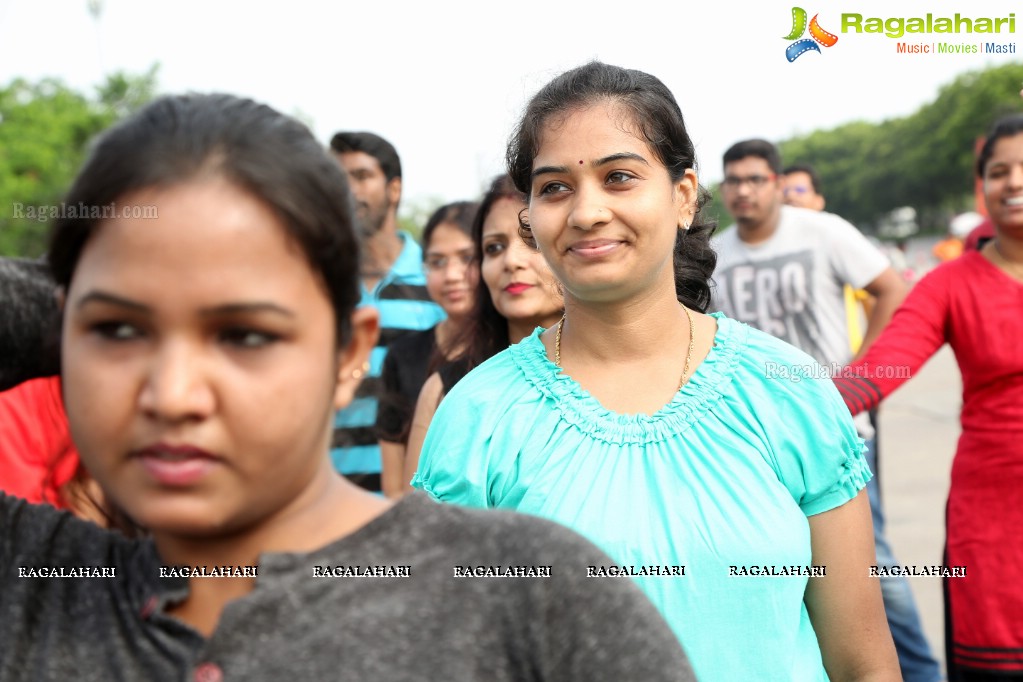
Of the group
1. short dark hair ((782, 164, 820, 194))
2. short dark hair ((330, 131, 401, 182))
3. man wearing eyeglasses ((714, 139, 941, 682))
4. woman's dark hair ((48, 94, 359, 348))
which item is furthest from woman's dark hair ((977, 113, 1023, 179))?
short dark hair ((782, 164, 820, 194))

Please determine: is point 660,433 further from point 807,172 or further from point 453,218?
point 807,172

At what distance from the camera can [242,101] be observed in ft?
4.58

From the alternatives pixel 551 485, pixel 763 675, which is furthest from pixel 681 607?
pixel 551 485

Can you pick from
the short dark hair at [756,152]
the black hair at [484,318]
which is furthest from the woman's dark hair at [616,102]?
the short dark hair at [756,152]

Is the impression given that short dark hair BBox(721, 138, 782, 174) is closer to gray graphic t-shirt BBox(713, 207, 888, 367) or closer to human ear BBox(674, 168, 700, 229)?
gray graphic t-shirt BBox(713, 207, 888, 367)

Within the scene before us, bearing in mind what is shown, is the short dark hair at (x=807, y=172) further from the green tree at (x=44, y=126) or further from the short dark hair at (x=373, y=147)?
the green tree at (x=44, y=126)

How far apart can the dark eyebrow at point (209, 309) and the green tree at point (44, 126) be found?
96.1 ft

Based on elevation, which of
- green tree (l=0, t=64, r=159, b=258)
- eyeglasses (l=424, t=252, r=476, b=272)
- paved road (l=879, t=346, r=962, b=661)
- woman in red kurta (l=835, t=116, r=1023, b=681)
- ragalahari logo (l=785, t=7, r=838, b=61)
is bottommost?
paved road (l=879, t=346, r=962, b=661)

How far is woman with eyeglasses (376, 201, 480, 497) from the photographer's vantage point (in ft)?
14.4

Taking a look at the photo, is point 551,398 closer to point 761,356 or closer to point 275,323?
point 761,356

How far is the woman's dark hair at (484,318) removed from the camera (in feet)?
12.4

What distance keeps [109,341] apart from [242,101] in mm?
325

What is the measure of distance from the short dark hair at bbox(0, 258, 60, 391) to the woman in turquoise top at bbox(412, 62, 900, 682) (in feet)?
2.99

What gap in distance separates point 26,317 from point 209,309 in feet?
1.66
